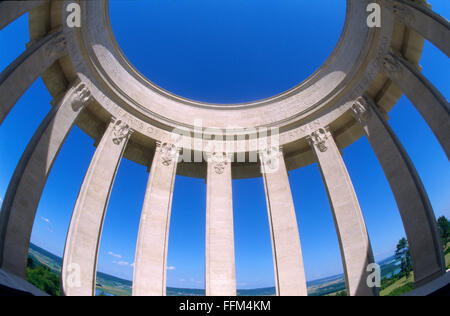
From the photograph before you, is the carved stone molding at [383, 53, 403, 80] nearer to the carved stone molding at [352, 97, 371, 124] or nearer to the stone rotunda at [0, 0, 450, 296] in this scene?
the stone rotunda at [0, 0, 450, 296]

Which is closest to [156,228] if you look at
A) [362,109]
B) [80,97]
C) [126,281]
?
[80,97]

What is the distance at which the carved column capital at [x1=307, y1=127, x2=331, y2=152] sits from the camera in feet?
82.9

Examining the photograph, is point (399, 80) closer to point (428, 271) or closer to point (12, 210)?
point (428, 271)

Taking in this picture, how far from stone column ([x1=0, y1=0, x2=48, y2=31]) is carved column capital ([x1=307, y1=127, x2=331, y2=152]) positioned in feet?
67.4

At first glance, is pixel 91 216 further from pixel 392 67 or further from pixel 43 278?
pixel 392 67

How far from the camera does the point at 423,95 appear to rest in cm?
1970

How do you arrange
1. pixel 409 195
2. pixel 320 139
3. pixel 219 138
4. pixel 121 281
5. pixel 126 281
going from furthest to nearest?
pixel 126 281 → pixel 121 281 → pixel 219 138 → pixel 320 139 → pixel 409 195

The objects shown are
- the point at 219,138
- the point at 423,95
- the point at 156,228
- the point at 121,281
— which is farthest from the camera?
the point at 121,281

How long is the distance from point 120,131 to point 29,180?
7.95 meters

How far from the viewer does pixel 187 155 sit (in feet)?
91.4

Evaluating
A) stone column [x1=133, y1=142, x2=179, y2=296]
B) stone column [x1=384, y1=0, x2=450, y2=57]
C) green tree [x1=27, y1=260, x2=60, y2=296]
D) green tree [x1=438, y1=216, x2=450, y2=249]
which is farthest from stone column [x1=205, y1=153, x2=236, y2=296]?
green tree [x1=438, y1=216, x2=450, y2=249]

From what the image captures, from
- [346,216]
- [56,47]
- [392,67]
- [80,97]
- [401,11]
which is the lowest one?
[346,216]
